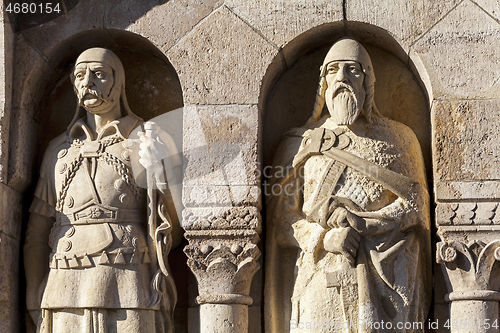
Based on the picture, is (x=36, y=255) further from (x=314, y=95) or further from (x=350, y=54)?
(x=350, y=54)

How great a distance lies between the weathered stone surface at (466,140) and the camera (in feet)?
24.2

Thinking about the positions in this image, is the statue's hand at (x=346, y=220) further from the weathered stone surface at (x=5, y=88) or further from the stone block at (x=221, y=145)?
the weathered stone surface at (x=5, y=88)

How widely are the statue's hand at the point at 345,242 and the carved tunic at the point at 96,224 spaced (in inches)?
63.9

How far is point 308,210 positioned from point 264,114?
1.17 meters

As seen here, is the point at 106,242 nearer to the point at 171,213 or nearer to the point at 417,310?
the point at 171,213

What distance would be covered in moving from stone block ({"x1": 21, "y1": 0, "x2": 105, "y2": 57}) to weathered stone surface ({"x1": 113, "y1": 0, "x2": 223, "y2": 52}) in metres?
0.15

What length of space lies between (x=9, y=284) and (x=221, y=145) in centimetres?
221

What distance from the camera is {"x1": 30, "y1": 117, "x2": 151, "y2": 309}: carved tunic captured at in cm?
752

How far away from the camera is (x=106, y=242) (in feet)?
24.7

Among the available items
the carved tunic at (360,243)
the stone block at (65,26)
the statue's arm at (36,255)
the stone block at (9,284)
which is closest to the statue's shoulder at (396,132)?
the carved tunic at (360,243)

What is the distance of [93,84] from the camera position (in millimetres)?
7863

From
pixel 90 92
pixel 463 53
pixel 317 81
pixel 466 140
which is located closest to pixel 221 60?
pixel 317 81

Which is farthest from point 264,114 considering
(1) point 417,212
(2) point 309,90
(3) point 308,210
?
(1) point 417,212

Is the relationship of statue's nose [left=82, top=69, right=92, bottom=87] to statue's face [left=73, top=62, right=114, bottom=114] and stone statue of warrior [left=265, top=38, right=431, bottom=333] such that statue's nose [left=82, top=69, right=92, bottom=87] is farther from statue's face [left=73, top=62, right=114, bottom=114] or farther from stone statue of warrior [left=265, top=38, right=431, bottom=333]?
stone statue of warrior [left=265, top=38, right=431, bottom=333]
